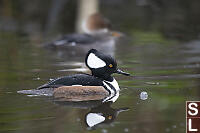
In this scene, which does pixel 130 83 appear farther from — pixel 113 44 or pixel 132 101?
pixel 113 44

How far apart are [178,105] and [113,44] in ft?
28.9

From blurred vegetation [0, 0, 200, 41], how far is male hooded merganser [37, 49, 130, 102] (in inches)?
403

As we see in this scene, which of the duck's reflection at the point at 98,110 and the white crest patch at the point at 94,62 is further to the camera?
the white crest patch at the point at 94,62

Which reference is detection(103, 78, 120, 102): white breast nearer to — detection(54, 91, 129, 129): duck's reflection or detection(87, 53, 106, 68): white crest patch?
detection(54, 91, 129, 129): duck's reflection

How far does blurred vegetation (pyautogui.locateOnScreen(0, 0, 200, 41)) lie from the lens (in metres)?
20.4

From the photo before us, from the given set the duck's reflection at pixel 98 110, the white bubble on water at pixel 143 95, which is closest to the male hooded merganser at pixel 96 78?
the duck's reflection at pixel 98 110

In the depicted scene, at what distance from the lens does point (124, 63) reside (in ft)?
42.0

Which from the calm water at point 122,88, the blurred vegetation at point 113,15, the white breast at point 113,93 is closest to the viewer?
the calm water at point 122,88

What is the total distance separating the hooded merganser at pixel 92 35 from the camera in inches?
636

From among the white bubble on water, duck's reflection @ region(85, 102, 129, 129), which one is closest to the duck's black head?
the white bubble on water

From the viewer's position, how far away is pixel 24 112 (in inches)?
313

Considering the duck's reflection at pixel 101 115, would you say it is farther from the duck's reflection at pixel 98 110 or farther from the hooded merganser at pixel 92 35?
the hooded merganser at pixel 92 35

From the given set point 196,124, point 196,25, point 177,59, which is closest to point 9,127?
point 196,124

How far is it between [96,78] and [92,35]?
27.0 ft
